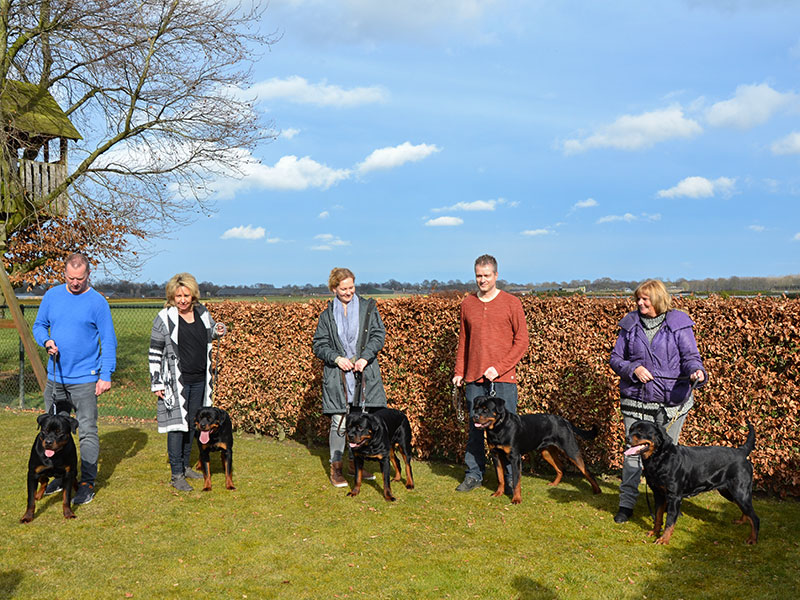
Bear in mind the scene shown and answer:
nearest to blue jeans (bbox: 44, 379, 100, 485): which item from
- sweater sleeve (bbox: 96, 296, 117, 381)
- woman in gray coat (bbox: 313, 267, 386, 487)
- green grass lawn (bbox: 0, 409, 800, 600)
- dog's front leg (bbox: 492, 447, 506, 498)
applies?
sweater sleeve (bbox: 96, 296, 117, 381)

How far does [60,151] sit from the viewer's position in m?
16.2

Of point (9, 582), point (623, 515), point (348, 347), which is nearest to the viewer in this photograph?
point (9, 582)

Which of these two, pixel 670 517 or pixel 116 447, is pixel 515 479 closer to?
pixel 670 517

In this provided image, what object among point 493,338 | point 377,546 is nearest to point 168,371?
point 377,546

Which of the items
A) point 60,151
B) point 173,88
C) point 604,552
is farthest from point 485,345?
point 60,151

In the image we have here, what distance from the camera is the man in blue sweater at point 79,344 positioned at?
550 cm

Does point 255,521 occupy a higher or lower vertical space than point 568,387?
lower

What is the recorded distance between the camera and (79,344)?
550 centimetres

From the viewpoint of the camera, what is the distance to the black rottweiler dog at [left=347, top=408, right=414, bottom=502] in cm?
558

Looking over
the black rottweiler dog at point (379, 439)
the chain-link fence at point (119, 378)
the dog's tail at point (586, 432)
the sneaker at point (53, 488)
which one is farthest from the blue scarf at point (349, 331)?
the chain-link fence at point (119, 378)

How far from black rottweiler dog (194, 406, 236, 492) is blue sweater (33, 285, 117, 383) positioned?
3.03 ft

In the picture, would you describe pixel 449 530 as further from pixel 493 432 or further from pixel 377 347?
pixel 377 347

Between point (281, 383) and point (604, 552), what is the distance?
207 inches

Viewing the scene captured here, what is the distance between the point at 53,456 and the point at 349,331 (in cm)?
276
